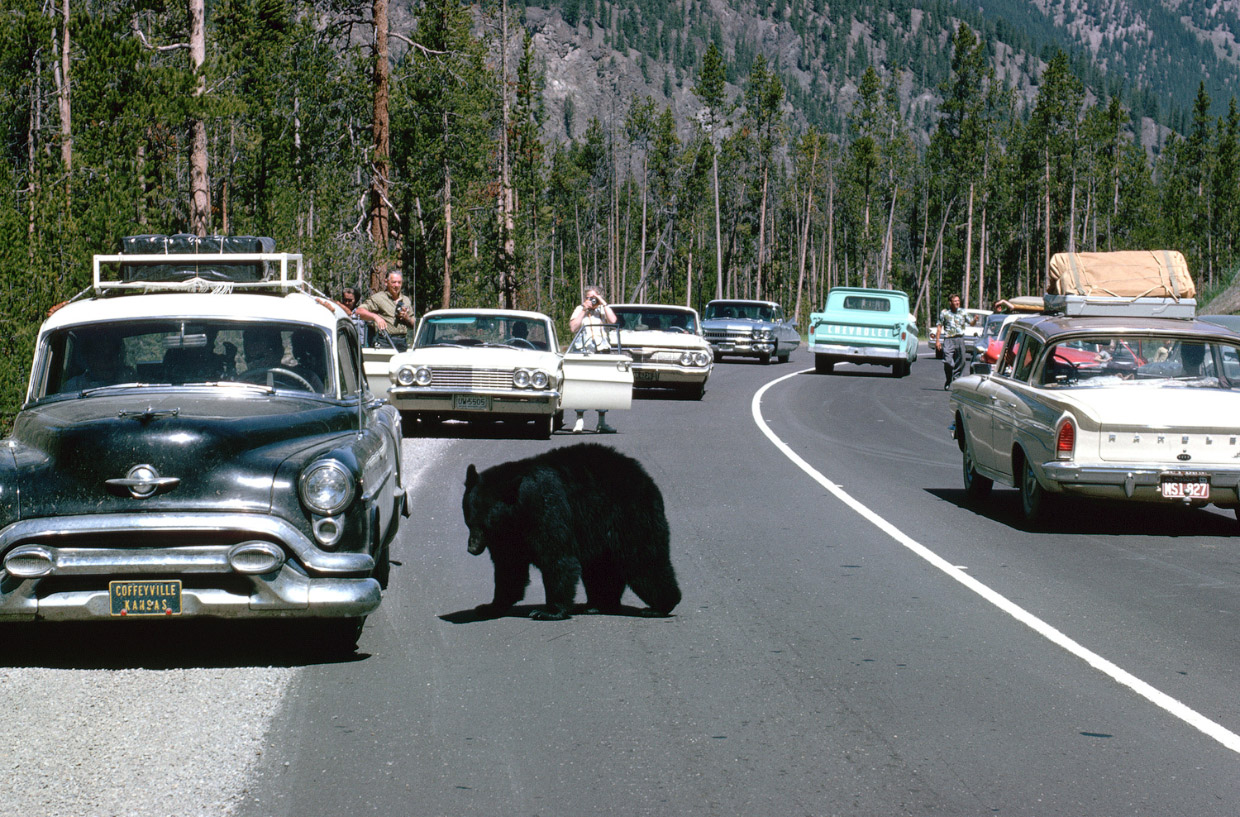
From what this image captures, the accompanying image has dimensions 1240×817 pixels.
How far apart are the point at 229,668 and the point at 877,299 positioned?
3075cm

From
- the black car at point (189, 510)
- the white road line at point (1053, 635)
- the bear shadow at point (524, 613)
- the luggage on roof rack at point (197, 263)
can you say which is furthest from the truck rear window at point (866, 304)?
the black car at point (189, 510)

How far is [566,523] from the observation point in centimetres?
684

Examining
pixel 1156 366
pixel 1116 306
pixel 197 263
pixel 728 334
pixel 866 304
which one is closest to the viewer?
pixel 197 263

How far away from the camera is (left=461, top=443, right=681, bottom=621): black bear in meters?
6.84

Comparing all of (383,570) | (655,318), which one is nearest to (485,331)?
(655,318)

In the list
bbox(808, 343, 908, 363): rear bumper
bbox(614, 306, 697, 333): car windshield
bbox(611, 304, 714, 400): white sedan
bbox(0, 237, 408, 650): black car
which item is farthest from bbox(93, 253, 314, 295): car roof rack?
bbox(808, 343, 908, 363): rear bumper

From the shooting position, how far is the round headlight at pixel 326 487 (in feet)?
20.8

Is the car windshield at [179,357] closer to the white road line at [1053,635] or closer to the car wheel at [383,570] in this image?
the car wheel at [383,570]

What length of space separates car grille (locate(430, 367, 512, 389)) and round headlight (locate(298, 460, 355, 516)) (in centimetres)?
1028

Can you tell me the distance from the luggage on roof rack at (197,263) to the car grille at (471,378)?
6044 mm

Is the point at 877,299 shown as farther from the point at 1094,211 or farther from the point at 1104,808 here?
the point at 1094,211

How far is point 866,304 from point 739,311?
5906 millimetres

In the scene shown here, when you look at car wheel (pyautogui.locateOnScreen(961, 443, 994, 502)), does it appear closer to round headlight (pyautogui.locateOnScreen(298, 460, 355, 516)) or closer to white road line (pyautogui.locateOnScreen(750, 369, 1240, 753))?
white road line (pyautogui.locateOnScreen(750, 369, 1240, 753))

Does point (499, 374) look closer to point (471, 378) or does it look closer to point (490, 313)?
point (471, 378)
